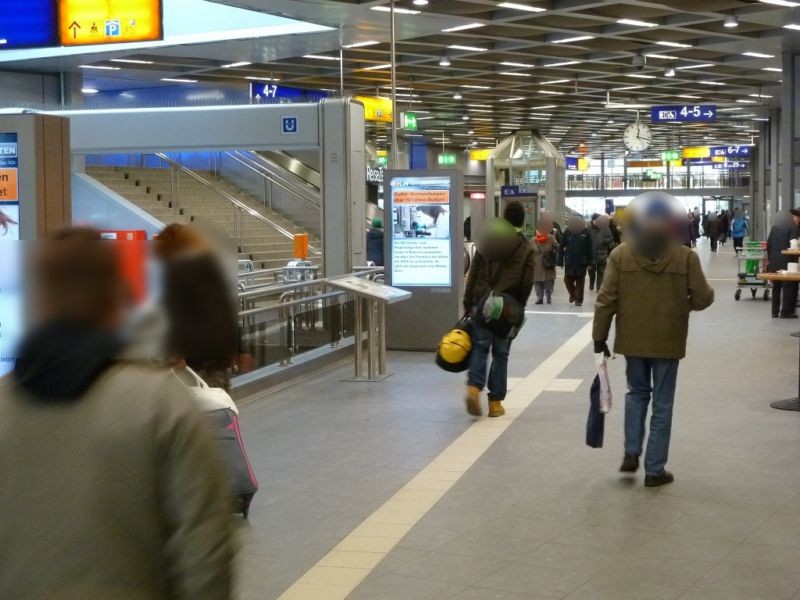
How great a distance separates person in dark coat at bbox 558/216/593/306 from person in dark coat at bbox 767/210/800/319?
334cm

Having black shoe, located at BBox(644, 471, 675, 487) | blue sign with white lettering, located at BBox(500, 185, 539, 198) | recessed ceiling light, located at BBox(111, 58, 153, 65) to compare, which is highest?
recessed ceiling light, located at BBox(111, 58, 153, 65)

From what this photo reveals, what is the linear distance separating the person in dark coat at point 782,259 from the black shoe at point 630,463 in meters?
10.2

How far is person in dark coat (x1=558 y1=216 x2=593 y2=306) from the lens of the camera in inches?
741

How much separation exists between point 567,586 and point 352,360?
297 inches

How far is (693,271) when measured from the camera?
252 inches

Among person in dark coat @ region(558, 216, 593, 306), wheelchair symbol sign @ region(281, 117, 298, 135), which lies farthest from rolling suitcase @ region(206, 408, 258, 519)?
person in dark coat @ region(558, 216, 593, 306)

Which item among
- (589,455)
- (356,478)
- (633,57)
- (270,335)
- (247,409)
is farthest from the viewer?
(633,57)

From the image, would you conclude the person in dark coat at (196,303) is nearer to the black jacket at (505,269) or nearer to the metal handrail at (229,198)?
the black jacket at (505,269)

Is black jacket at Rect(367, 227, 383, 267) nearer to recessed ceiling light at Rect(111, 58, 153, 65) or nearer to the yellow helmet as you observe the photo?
the yellow helmet

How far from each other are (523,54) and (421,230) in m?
11.5

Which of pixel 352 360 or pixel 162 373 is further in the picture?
pixel 352 360

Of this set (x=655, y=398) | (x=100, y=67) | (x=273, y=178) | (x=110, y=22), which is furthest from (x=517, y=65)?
(x=655, y=398)

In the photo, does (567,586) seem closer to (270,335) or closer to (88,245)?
(88,245)

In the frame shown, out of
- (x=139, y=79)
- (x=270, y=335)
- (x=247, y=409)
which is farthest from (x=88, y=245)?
(x=139, y=79)
